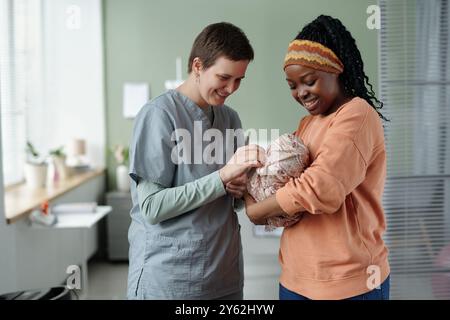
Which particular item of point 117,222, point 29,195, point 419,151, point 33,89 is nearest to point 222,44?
point 419,151

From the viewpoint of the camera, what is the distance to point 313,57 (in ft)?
2.81

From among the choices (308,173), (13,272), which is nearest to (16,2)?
(13,272)

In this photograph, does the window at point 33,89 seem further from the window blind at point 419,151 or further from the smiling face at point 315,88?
the smiling face at point 315,88

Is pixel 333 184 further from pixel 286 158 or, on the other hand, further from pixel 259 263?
pixel 259 263

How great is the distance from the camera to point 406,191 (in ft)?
5.25

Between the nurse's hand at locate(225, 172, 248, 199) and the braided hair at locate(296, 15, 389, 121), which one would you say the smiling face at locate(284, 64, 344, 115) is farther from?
the nurse's hand at locate(225, 172, 248, 199)

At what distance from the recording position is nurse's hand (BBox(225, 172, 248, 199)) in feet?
3.08

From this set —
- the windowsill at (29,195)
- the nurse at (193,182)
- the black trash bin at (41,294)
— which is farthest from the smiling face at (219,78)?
the windowsill at (29,195)

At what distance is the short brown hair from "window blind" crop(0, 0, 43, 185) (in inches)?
68.2

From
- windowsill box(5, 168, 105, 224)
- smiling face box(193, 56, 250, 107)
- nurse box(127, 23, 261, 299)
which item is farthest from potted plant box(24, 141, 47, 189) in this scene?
smiling face box(193, 56, 250, 107)

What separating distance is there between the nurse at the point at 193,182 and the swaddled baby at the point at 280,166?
4 centimetres

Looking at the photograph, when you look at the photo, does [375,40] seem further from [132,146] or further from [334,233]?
[132,146]

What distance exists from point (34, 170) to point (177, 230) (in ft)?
5.96

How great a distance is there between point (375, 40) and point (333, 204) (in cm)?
44
